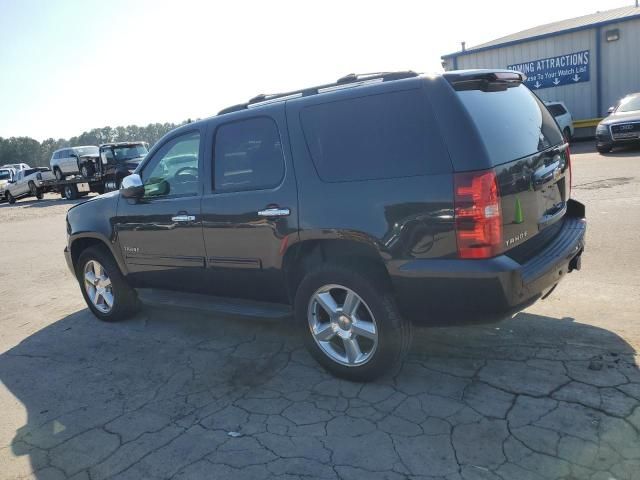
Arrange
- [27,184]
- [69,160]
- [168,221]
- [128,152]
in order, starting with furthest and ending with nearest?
1. [27,184]
2. [69,160]
3. [128,152]
4. [168,221]

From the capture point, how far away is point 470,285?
3.00 meters

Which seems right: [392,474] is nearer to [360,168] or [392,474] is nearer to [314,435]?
[314,435]

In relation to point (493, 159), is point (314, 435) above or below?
below

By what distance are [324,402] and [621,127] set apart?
14.2 metres

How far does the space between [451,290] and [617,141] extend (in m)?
14.0

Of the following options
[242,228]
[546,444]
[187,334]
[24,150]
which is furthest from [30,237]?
[24,150]

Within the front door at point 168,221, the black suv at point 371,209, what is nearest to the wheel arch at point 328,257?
the black suv at point 371,209

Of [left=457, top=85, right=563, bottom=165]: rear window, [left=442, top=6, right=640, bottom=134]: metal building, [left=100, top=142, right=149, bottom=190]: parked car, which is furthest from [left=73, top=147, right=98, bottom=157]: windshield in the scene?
[left=457, top=85, right=563, bottom=165]: rear window

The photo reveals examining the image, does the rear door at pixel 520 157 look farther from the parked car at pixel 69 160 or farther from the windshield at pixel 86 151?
the windshield at pixel 86 151

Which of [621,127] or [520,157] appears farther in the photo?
[621,127]

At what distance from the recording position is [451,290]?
3.07 m

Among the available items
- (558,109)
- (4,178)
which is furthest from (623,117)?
(4,178)

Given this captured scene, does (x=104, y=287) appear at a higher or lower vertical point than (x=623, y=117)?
lower

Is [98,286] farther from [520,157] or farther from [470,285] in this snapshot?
[520,157]
